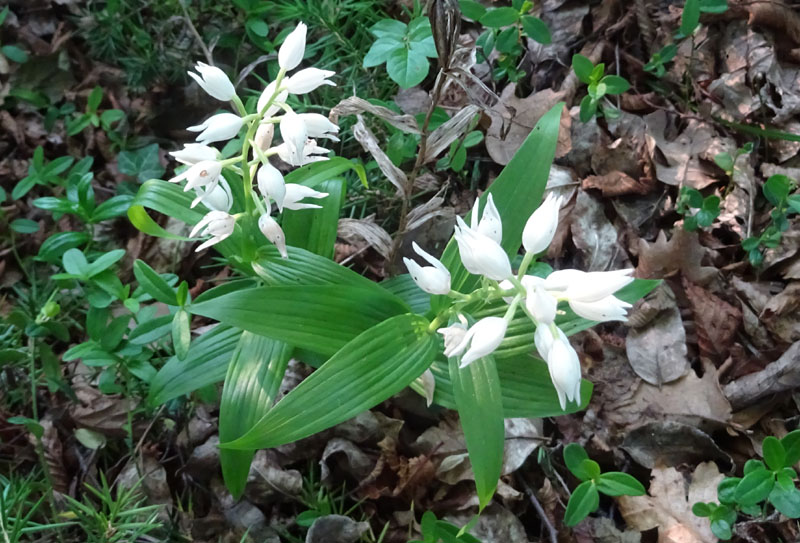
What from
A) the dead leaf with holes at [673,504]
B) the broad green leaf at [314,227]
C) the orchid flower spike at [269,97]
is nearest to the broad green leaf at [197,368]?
the broad green leaf at [314,227]

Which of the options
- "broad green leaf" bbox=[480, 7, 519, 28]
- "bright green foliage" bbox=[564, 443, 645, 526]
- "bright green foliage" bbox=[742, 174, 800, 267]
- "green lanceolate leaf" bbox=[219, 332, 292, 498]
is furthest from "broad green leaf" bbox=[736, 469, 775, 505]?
"broad green leaf" bbox=[480, 7, 519, 28]

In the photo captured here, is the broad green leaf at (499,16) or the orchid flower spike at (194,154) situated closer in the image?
the orchid flower spike at (194,154)

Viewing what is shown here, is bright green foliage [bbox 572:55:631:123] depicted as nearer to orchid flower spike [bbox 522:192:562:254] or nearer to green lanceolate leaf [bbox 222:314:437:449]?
orchid flower spike [bbox 522:192:562:254]

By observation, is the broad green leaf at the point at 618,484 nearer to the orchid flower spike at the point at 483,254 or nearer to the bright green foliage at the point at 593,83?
the orchid flower spike at the point at 483,254

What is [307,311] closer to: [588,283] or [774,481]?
[588,283]

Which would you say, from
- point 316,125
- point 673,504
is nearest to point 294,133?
point 316,125
